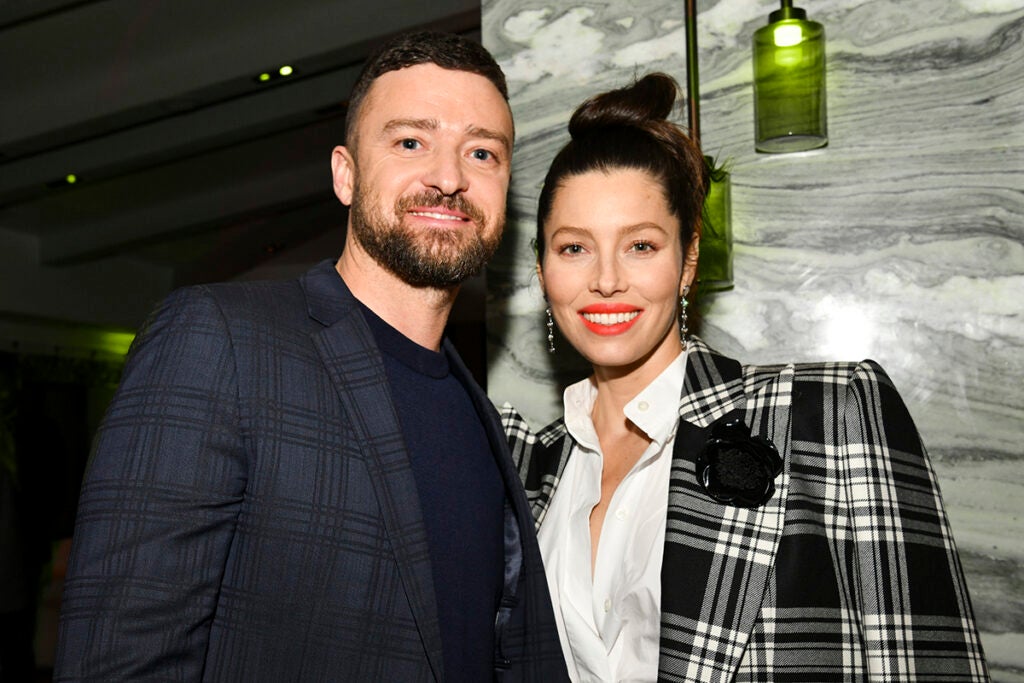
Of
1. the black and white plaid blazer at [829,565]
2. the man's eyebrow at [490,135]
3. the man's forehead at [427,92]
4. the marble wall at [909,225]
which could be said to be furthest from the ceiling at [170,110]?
the black and white plaid blazer at [829,565]

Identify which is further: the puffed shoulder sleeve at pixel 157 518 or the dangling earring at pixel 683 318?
the dangling earring at pixel 683 318

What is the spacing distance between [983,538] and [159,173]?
7.95 m

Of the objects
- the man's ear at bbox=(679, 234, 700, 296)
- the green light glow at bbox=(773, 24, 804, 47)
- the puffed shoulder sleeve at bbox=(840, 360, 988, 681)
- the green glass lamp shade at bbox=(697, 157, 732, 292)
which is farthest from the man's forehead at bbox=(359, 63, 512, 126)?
the puffed shoulder sleeve at bbox=(840, 360, 988, 681)

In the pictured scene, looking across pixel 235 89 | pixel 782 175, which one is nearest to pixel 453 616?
pixel 782 175

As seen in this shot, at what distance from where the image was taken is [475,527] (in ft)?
5.25

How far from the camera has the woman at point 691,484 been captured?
1.50 metres

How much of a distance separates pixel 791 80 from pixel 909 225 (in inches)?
16.6

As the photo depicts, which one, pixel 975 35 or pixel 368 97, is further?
pixel 975 35

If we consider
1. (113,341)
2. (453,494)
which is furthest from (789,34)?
(113,341)

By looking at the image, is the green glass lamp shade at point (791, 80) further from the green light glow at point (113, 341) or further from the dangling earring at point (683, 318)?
the green light glow at point (113, 341)

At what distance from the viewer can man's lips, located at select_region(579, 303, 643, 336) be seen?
182 cm

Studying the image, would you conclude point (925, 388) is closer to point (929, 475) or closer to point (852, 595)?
point (929, 475)

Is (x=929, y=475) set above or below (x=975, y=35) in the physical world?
below

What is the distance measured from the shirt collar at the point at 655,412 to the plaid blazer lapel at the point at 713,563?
0.31ft
